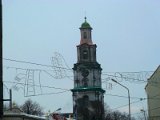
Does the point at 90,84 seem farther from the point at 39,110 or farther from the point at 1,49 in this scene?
the point at 1,49

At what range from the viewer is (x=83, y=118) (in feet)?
382

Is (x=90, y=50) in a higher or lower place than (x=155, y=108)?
higher

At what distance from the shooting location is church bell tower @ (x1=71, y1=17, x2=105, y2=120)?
117 metres

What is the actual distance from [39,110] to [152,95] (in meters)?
41.5

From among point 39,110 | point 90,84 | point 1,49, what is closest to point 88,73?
point 90,84

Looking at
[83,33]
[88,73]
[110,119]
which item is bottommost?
[110,119]

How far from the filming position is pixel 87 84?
12056 centimetres

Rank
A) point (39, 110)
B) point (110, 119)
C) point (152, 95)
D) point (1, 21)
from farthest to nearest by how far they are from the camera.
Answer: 1. point (110, 119)
2. point (39, 110)
3. point (152, 95)
4. point (1, 21)

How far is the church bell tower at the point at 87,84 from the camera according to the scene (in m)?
117

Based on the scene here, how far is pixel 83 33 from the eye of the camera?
120375 mm

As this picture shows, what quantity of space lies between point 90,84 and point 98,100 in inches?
162

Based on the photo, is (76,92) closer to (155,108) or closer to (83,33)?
(83,33)

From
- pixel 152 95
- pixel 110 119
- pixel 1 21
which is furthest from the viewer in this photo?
pixel 110 119

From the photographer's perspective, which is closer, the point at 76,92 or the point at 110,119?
the point at 76,92
